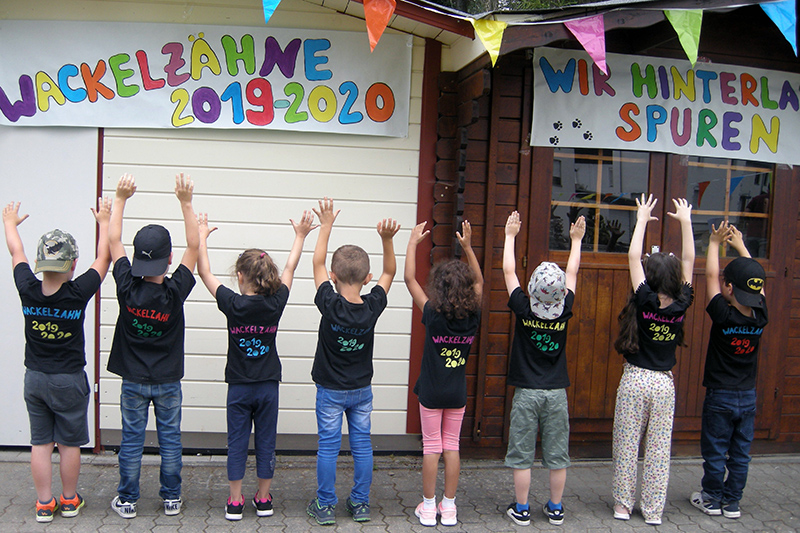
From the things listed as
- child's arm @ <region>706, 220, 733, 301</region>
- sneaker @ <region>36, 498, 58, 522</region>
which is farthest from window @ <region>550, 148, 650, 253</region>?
sneaker @ <region>36, 498, 58, 522</region>

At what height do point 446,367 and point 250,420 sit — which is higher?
point 446,367

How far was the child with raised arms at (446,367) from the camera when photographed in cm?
370

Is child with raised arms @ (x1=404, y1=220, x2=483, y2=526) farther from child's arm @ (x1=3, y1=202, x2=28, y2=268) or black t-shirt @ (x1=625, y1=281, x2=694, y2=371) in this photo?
child's arm @ (x1=3, y1=202, x2=28, y2=268)

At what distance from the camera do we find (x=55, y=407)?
3590mm

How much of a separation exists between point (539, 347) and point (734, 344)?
1334mm

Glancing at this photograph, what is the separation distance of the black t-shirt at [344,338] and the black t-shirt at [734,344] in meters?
2.21

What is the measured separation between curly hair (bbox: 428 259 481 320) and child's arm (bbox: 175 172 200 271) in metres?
1.42

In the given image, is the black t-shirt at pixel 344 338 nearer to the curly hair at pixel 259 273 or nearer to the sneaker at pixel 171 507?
the curly hair at pixel 259 273

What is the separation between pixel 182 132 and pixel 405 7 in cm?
189

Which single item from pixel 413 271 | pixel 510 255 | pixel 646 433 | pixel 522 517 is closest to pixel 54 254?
pixel 413 271

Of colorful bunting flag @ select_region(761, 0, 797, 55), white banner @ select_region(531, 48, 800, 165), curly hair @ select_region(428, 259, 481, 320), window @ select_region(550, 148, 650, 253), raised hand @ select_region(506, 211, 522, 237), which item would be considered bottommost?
curly hair @ select_region(428, 259, 481, 320)

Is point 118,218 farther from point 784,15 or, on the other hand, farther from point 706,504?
point 784,15

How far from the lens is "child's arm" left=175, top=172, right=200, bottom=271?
355 cm

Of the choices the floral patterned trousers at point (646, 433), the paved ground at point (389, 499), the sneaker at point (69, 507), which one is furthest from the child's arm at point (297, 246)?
the floral patterned trousers at point (646, 433)
